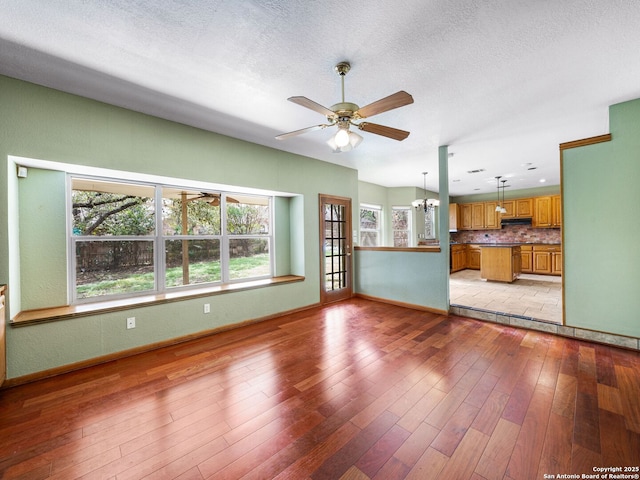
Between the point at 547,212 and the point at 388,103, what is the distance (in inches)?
315

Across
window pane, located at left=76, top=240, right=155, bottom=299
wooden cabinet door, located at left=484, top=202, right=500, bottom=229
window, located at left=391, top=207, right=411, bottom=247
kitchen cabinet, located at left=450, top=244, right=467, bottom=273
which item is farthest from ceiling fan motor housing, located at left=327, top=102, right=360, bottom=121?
wooden cabinet door, located at left=484, top=202, right=500, bottom=229

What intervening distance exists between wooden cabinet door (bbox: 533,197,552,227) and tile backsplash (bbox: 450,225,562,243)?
1.36 feet

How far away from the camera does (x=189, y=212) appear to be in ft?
12.0

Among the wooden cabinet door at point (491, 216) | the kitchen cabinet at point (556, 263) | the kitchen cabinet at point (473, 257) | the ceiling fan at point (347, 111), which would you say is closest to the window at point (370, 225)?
the kitchen cabinet at point (473, 257)

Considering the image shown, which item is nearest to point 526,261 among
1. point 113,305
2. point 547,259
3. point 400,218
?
point 547,259

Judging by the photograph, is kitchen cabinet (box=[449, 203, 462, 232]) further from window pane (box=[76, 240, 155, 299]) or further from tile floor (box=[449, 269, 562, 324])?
window pane (box=[76, 240, 155, 299])

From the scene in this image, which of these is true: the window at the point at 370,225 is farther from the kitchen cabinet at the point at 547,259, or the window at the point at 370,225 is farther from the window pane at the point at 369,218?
the kitchen cabinet at the point at 547,259

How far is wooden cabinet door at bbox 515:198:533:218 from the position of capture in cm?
762

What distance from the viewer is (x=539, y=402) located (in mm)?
1919

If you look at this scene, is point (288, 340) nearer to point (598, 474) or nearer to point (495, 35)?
point (598, 474)

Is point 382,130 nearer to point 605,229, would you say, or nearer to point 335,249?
point 605,229

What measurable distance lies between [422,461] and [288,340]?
6.41 ft

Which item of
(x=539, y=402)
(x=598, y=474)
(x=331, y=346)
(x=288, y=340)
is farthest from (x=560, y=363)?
(x=288, y=340)

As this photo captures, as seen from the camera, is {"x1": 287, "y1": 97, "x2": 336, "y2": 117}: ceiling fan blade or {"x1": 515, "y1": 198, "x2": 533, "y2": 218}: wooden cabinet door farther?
{"x1": 515, "y1": 198, "x2": 533, "y2": 218}: wooden cabinet door
